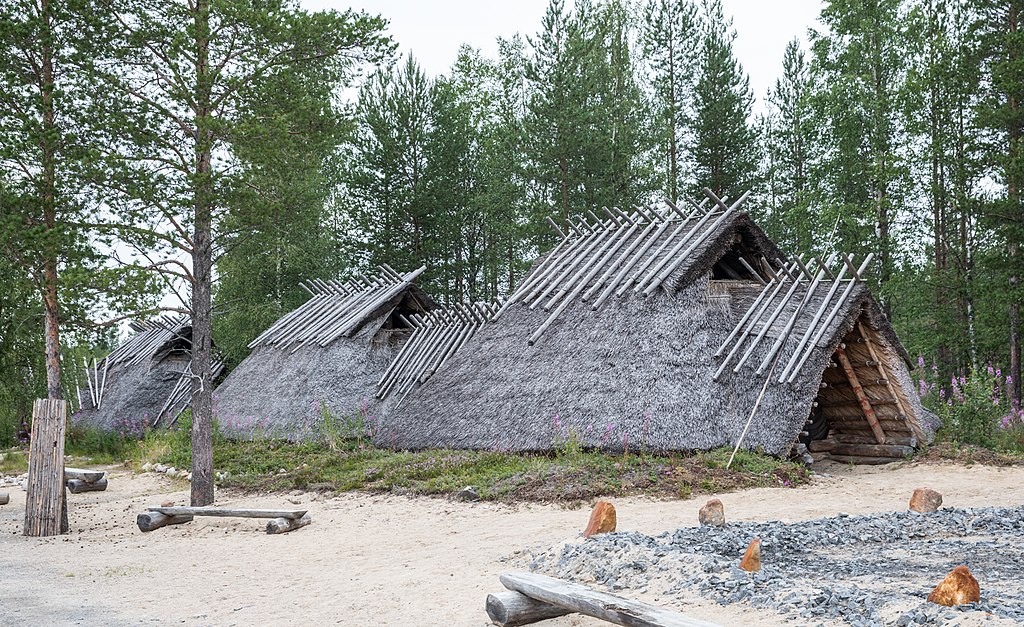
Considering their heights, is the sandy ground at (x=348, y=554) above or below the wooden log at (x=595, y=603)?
below

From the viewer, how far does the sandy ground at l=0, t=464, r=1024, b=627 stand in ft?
19.8

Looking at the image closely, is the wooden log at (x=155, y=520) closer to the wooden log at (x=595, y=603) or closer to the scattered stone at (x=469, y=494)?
the scattered stone at (x=469, y=494)

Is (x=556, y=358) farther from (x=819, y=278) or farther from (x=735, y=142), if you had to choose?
(x=735, y=142)

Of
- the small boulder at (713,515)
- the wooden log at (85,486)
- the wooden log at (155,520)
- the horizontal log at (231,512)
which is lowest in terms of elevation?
the wooden log at (85,486)

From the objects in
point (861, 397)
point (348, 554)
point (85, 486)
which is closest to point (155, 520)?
point (348, 554)

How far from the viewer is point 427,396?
14828 millimetres

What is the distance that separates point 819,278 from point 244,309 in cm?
1784

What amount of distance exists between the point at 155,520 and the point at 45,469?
1.44 metres

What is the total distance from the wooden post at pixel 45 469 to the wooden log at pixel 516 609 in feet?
23.3

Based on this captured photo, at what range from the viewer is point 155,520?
1011 cm

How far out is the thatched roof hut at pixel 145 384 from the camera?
2369 cm

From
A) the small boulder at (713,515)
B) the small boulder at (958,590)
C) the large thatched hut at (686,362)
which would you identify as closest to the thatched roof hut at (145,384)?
the large thatched hut at (686,362)

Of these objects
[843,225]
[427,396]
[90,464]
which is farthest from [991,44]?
[90,464]

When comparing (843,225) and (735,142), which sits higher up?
(735,142)
